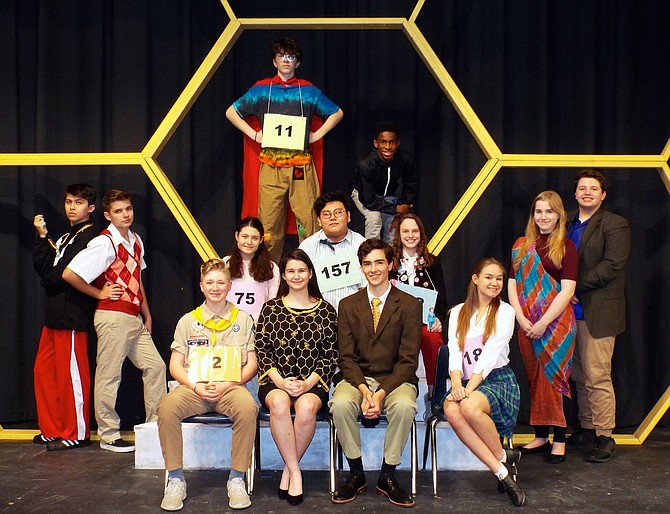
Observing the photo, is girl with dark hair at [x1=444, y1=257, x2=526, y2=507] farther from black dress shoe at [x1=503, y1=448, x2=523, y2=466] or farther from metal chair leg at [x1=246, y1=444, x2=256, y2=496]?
metal chair leg at [x1=246, y1=444, x2=256, y2=496]

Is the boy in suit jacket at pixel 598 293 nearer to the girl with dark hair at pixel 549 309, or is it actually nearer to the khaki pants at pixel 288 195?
the girl with dark hair at pixel 549 309

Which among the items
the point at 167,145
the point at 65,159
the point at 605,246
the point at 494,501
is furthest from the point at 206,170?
the point at 494,501

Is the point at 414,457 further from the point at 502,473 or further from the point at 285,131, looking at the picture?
the point at 285,131

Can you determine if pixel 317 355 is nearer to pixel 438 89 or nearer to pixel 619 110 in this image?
pixel 438 89

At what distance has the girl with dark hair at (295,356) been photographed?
356 cm

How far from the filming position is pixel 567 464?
4164 mm

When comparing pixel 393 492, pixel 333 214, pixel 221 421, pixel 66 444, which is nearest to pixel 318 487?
pixel 393 492

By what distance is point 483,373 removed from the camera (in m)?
3.72

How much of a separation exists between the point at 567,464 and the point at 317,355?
142 centimetres

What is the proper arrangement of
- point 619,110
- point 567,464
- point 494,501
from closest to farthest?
1. point 494,501
2. point 567,464
3. point 619,110

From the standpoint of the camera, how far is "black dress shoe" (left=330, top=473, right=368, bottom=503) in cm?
351

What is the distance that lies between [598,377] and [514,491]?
1180mm

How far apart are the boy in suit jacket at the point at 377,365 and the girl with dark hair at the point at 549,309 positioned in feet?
2.59

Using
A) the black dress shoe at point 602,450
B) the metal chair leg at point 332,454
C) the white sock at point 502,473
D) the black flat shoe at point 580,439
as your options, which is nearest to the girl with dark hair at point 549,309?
the black dress shoe at point 602,450
